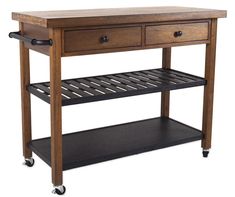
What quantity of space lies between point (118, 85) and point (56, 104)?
0.79 metres

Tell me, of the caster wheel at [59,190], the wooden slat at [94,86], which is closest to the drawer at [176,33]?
the wooden slat at [94,86]

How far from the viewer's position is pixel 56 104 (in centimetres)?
366

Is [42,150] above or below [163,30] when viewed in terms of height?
below

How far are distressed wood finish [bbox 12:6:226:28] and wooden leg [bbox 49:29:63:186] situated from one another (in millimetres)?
97

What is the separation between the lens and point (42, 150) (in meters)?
4.17

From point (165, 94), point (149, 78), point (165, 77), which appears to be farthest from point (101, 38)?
point (165, 94)

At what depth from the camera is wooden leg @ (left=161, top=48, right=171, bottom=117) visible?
16.3ft

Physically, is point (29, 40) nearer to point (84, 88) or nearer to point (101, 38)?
point (101, 38)

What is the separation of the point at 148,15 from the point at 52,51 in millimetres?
856

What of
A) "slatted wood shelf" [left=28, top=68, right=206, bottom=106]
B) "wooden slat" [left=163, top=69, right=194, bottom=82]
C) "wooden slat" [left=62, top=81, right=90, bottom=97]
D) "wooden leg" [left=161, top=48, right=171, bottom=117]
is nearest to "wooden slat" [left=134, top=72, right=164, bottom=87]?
"slatted wood shelf" [left=28, top=68, right=206, bottom=106]

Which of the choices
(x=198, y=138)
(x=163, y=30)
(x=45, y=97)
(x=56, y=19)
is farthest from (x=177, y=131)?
(x=56, y=19)

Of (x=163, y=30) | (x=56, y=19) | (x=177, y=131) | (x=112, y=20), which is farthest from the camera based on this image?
(x=177, y=131)

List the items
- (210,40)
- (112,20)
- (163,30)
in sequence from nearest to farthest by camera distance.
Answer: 1. (112,20)
2. (163,30)
3. (210,40)

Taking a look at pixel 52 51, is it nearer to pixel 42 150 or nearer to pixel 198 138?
pixel 42 150
